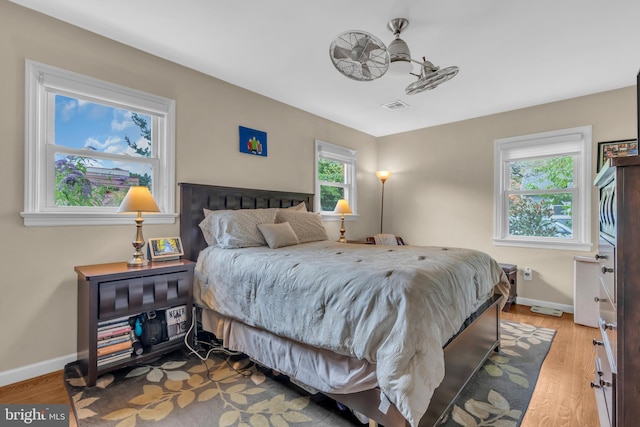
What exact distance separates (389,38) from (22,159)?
2.79 m

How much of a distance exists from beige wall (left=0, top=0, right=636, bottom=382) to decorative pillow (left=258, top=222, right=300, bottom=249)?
760 mm

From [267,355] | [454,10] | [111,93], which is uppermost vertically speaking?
[454,10]

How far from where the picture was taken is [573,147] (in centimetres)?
361

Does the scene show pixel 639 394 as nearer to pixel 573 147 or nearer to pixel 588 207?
pixel 588 207

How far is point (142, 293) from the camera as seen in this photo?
216cm

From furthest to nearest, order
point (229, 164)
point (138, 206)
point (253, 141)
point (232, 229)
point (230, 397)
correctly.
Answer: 1. point (253, 141)
2. point (229, 164)
3. point (232, 229)
4. point (138, 206)
5. point (230, 397)

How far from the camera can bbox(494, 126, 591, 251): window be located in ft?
11.6

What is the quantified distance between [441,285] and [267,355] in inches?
46.3

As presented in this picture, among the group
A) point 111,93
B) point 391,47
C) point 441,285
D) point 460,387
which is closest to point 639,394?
point 441,285

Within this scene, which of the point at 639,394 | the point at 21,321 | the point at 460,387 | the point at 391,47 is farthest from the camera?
the point at 391,47

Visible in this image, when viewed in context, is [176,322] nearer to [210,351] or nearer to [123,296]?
[210,351]

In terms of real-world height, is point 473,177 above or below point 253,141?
below

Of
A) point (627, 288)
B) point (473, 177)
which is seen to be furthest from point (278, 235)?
point (473, 177)

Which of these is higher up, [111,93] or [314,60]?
[314,60]
